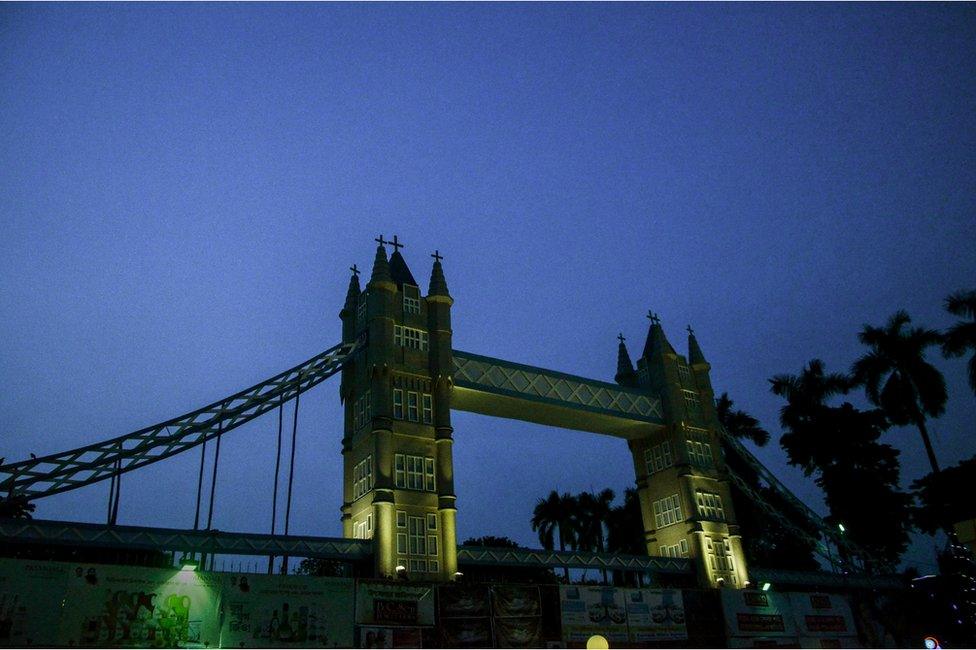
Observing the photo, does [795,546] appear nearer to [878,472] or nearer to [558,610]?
[878,472]

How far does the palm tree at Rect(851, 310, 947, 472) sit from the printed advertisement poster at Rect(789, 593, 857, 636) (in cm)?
1351

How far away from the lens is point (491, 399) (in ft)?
139

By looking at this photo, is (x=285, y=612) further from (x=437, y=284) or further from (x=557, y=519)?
(x=557, y=519)

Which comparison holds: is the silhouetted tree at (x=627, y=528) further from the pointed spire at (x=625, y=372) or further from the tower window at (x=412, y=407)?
the tower window at (x=412, y=407)

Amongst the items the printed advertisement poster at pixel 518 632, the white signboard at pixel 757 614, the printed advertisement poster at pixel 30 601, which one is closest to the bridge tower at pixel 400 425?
the printed advertisement poster at pixel 518 632

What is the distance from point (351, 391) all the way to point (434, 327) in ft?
19.8

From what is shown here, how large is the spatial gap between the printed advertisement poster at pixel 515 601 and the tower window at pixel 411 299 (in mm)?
16208

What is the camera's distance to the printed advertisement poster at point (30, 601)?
907 inches

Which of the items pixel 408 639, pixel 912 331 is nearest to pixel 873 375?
pixel 912 331

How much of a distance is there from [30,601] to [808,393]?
176ft

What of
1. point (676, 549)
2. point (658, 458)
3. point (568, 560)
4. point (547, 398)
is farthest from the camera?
point (658, 458)

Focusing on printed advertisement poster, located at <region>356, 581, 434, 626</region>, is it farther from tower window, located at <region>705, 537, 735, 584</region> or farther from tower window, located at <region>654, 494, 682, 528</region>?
tower window, located at <region>654, 494, 682, 528</region>

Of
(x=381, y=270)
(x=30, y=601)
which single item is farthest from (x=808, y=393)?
(x=30, y=601)

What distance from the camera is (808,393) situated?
57.7m
